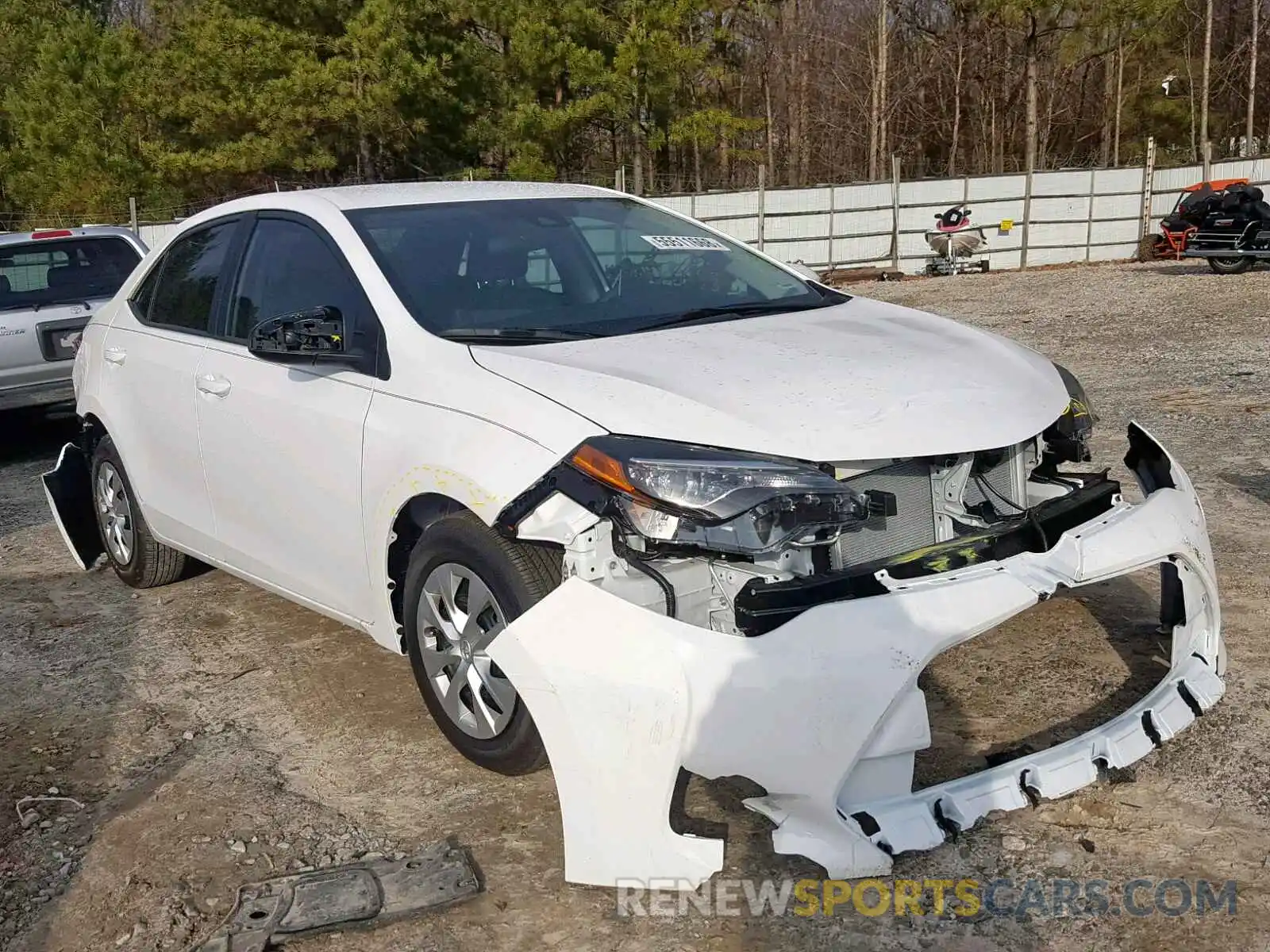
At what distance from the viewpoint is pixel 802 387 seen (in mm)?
2938

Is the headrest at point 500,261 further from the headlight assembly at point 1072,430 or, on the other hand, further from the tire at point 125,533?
the tire at point 125,533

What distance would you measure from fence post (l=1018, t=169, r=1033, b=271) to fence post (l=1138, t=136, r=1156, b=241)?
6.96ft

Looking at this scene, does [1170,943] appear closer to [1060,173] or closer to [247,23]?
[1060,173]

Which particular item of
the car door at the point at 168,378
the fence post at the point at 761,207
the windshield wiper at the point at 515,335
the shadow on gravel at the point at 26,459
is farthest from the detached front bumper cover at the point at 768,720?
the fence post at the point at 761,207

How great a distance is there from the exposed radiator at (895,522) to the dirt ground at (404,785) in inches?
26.2

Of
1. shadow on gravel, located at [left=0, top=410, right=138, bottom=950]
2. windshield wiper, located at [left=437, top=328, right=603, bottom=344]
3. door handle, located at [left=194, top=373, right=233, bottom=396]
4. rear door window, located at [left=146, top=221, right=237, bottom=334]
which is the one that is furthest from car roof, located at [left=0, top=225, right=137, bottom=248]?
windshield wiper, located at [left=437, top=328, right=603, bottom=344]

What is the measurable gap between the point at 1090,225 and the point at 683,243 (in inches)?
820

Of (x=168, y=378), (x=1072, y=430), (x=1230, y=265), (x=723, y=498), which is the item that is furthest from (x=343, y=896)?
(x=1230, y=265)

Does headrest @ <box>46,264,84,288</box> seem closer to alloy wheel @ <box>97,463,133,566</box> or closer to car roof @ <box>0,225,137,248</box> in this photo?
car roof @ <box>0,225,137,248</box>

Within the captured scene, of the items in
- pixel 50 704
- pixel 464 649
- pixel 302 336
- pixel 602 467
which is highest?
pixel 302 336

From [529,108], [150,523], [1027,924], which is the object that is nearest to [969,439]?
[1027,924]

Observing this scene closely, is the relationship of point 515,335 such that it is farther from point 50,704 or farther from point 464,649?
point 50,704

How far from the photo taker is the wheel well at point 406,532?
3.20m

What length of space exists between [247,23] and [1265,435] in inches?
1127
